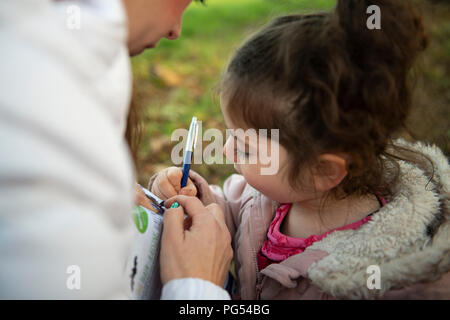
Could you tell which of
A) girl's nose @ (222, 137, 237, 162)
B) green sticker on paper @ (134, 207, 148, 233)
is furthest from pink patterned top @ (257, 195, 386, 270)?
green sticker on paper @ (134, 207, 148, 233)

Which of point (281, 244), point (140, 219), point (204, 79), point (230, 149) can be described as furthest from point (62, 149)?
point (204, 79)

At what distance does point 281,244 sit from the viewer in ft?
3.75

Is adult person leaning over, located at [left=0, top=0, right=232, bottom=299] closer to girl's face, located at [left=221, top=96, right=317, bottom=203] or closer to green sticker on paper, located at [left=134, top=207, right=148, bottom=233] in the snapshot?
green sticker on paper, located at [left=134, top=207, right=148, bottom=233]

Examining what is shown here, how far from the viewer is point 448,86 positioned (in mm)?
2955

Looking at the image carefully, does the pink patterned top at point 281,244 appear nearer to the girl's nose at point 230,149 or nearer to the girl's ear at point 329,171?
the girl's ear at point 329,171

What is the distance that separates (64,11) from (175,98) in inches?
95.9

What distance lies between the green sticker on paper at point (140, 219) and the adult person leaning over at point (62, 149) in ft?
0.87

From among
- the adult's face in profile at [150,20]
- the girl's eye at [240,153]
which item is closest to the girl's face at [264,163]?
the girl's eye at [240,153]

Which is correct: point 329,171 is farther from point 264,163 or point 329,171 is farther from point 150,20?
point 150,20

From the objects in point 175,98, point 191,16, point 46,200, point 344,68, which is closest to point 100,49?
point 46,200

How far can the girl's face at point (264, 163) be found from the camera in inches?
41.0

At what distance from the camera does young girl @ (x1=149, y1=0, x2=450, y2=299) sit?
2.98 feet

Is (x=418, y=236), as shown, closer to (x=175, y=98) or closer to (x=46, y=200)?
(x=46, y=200)

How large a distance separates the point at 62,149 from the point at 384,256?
79 cm
